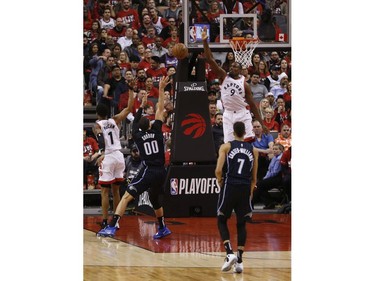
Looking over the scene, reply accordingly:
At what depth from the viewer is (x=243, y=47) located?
1268cm

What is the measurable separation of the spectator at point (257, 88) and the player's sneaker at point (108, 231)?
3.30 m

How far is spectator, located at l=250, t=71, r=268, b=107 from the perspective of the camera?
13919mm

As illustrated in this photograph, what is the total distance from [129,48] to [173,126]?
2.72 m

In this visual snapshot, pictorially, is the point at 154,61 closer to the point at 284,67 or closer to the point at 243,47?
the point at 284,67

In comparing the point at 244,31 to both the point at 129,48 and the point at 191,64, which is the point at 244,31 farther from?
the point at 129,48

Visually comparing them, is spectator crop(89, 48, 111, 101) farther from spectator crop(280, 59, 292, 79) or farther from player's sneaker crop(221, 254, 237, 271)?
player's sneaker crop(221, 254, 237, 271)

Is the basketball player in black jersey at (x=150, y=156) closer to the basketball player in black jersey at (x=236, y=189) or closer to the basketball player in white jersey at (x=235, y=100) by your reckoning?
the basketball player in white jersey at (x=235, y=100)

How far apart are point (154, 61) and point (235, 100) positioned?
280 cm

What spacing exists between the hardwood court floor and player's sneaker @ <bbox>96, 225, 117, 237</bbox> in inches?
2.7

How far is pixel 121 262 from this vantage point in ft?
33.5

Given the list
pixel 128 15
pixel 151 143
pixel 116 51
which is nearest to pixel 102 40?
pixel 116 51

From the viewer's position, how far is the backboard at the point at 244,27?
41.5 ft
